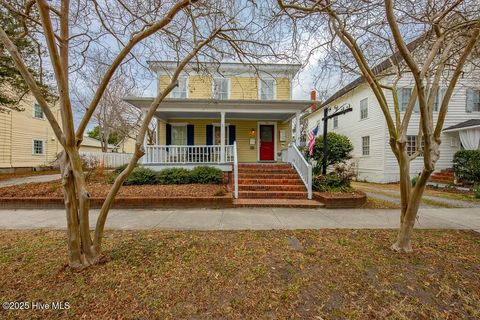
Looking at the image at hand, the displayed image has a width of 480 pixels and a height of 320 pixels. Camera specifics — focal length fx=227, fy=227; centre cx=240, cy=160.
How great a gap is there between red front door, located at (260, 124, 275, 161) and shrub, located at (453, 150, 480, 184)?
380 inches

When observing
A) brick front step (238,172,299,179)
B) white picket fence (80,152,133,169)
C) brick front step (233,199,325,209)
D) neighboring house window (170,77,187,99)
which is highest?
neighboring house window (170,77,187,99)

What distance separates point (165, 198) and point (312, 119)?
20334mm

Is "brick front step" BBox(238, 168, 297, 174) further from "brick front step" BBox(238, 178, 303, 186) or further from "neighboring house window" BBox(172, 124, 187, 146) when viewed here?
"neighboring house window" BBox(172, 124, 187, 146)

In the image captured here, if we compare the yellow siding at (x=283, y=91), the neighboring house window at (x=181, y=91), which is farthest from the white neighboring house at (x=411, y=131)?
the neighboring house window at (x=181, y=91)

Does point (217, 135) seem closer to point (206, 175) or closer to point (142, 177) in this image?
point (206, 175)

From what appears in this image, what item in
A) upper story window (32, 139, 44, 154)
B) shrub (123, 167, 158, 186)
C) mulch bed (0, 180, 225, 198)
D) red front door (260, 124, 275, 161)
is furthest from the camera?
upper story window (32, 139, 44, 154)

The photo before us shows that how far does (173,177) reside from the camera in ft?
28.4

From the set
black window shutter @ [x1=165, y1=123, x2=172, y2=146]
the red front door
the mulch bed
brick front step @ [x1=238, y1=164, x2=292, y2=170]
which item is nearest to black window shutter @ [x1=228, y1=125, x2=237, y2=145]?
the red front door

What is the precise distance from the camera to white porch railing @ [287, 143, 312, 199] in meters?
7.38

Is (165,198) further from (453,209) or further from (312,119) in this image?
(312,119)

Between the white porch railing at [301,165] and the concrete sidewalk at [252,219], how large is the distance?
1.32 m

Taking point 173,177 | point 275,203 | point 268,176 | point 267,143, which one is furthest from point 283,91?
point 275,203

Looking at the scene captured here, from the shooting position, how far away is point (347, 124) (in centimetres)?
1720

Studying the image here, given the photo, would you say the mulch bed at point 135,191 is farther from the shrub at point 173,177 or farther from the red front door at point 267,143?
the red front door at point 267,143
